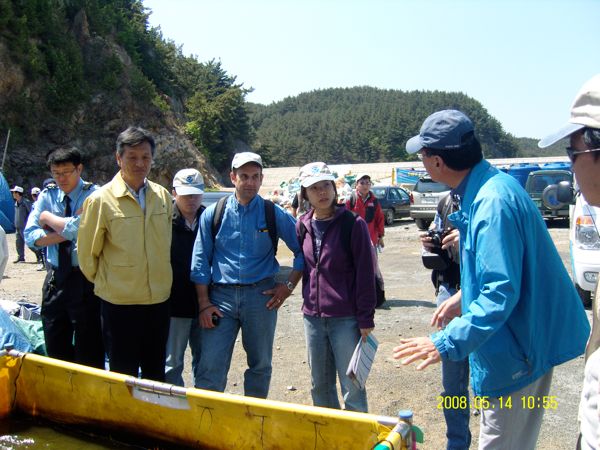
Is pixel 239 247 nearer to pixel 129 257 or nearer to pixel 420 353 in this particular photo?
pixel 129 257

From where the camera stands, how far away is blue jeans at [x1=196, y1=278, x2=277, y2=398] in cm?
388

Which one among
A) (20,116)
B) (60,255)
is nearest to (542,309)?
(60,255)

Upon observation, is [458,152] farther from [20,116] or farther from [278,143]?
[278,143]

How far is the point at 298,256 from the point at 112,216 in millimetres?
1276

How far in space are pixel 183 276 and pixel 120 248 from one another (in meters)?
0.67

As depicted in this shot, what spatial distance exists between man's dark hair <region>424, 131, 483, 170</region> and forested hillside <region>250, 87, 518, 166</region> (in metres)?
117

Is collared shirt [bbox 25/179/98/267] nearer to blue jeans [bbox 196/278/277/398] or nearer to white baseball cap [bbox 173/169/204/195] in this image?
white baseball cap [bbox 173/169/204/195]

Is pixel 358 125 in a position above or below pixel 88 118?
above

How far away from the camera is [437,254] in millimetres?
3688

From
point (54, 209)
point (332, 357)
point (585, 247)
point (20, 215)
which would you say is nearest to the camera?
point (332, 357)

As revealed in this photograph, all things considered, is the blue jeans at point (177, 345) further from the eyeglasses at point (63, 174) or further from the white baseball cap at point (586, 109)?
the white baseball cap at point (586, 109)

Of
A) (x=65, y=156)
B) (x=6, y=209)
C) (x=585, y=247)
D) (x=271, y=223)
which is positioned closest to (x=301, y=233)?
(x=271, y=223)

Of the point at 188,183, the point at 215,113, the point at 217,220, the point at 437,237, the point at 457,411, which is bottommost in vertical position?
the point at 457,411

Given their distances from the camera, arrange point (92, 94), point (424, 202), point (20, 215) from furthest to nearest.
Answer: point (92, 94)
point (424, 202)
point (20, 215)
